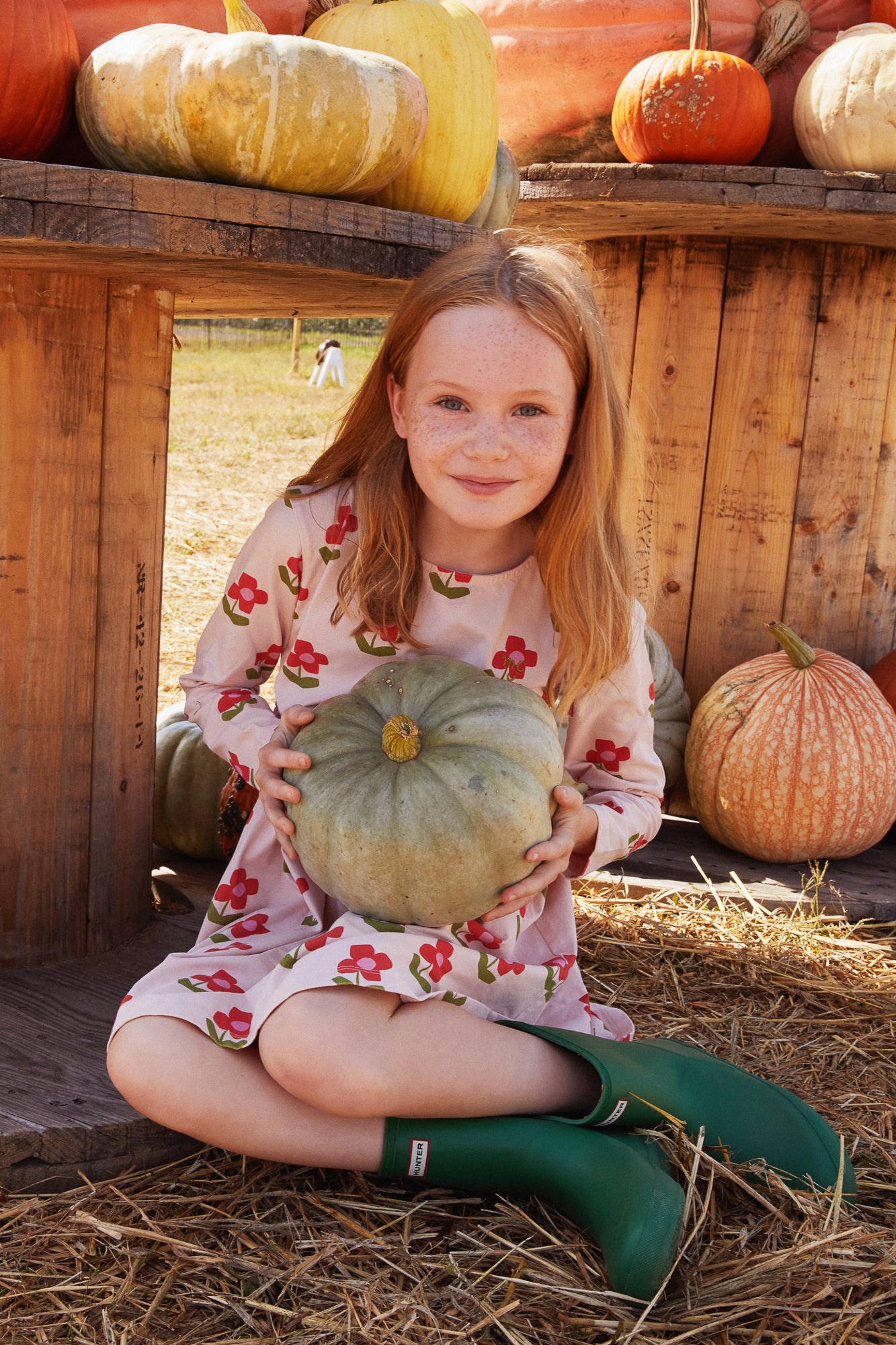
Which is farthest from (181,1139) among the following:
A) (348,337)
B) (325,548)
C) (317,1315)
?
(348,337)

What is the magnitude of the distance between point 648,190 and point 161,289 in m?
1.17

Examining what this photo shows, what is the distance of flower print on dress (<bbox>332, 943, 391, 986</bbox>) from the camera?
1563 mm

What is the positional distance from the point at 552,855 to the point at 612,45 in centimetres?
238

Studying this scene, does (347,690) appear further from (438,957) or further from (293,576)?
(438,957)

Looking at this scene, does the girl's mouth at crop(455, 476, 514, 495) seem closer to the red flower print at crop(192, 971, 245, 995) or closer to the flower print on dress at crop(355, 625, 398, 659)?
the flower print on dress at crop(355, 625, 398, 659)

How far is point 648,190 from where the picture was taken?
275 cm

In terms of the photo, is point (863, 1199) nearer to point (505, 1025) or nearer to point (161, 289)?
point (505, 1025)

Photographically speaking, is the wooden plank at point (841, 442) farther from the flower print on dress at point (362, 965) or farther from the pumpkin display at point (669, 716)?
the flower print on dress at point (362, 965)

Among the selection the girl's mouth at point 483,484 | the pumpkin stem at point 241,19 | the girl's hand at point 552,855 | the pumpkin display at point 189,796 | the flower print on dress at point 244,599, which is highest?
A: the pumpkin stem at point 241,19

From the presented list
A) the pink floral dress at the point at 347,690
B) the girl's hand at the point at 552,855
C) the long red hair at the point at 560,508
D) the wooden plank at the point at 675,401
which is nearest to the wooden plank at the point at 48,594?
the pink floral dress at the point at 347,690

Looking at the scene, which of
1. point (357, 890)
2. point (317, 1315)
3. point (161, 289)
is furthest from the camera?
point (161, 289)

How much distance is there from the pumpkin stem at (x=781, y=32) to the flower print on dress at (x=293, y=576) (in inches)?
82.9

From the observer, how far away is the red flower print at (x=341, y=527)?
1932mm

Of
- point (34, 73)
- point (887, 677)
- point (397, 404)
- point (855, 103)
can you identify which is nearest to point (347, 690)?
point (397, 404)
